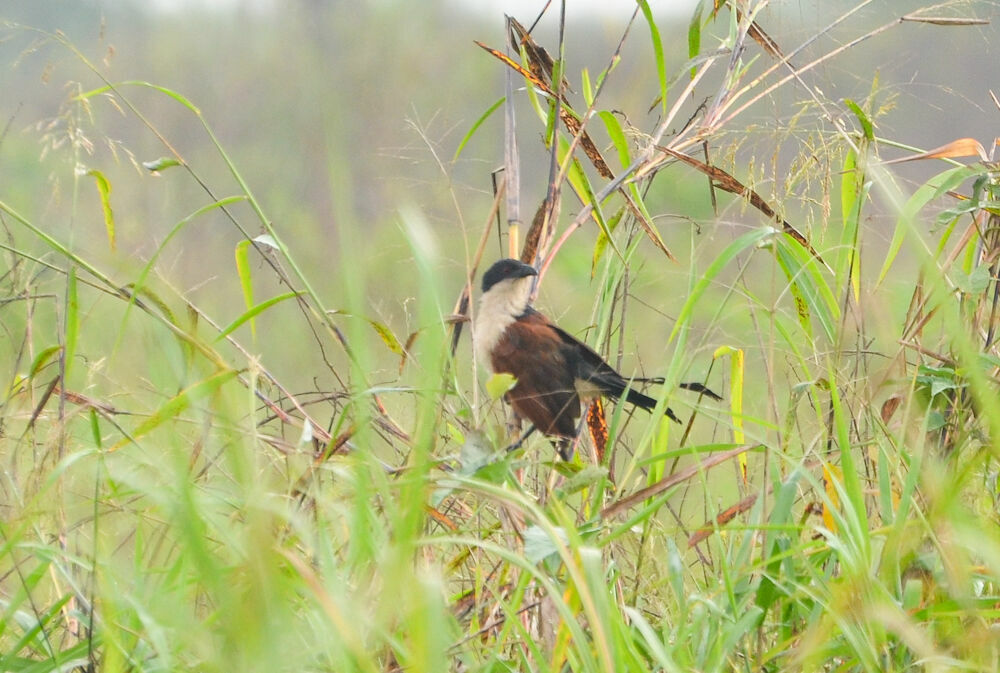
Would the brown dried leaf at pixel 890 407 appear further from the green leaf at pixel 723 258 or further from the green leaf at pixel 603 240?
the green leaf at pixel 603 240

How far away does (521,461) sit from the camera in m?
1.32

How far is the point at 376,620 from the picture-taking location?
3.29 feet

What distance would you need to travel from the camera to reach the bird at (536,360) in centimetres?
219

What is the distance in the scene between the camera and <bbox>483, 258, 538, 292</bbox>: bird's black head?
2061mm

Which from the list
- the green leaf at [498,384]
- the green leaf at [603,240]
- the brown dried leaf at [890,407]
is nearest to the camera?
the green leaf at [498,384]

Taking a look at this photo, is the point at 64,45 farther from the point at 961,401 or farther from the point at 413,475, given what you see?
the point at 961,401

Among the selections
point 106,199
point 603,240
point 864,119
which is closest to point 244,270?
point 106,199

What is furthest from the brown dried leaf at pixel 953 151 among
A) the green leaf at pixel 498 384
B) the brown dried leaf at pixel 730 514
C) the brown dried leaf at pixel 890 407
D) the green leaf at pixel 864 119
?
the green leaf at pixel 498 384

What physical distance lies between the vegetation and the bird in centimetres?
9

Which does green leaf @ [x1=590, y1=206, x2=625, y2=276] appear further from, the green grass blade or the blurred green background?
the green grass blade

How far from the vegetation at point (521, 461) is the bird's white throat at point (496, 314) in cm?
45

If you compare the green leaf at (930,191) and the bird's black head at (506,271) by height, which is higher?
the bird's black head at (506,271)

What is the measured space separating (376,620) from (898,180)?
1.25 meters

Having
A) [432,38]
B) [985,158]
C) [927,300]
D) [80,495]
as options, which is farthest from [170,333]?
[432,38]
